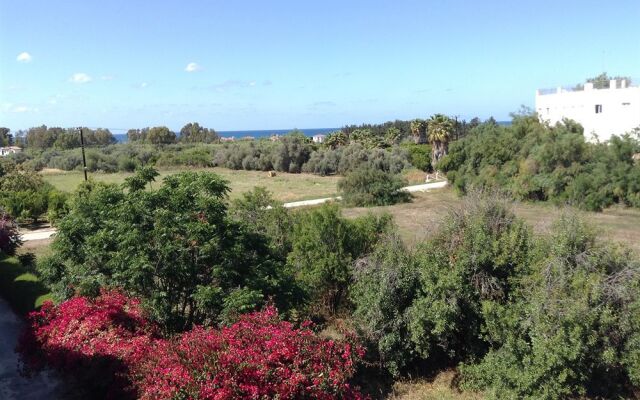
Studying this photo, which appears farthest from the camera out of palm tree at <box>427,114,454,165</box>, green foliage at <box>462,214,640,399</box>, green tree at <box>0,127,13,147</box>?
green tree at <box>0,127,13,147</box>

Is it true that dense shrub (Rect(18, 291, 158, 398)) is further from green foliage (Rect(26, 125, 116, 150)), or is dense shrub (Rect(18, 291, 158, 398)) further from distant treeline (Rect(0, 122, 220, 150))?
green foliage (Rect(26, 125, 116, 150))

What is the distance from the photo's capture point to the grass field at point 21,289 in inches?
561

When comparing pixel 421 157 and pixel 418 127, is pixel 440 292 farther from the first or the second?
pixel 418 127

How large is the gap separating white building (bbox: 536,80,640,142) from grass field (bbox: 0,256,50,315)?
36842 mm

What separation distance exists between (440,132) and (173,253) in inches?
1712

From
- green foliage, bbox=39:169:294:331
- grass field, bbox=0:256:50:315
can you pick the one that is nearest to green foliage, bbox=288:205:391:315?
green foliage, bbox=39:169:294:331

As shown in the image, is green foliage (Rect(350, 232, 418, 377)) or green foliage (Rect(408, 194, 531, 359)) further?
green foliage (Rect(350, 232, 418, 377))

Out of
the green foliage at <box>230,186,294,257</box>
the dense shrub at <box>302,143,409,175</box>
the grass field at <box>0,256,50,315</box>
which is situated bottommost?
the grass field at <box>0,256,50,315</box>

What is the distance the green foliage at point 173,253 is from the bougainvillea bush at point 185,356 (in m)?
0.85

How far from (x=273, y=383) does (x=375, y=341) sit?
15.0 feet

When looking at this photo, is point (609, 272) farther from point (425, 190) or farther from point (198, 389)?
point (425, 190)

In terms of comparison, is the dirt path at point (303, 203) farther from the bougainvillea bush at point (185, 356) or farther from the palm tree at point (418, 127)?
the palm tree at point (418, 127)

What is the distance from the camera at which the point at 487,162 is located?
3866 cm

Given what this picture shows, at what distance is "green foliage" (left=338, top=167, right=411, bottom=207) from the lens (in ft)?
125
